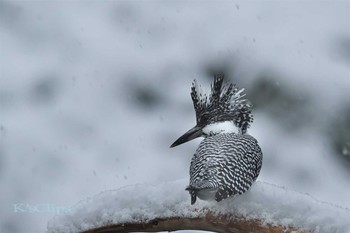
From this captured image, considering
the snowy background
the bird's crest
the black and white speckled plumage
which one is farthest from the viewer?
the snowy background

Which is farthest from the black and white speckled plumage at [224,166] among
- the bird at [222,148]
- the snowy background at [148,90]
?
the snowy background at [148,90]

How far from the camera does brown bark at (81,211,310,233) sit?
5.42 feet

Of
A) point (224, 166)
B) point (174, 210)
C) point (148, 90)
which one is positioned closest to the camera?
point (174, 210)

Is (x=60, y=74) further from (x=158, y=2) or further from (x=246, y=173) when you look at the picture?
(x=246, y=173)

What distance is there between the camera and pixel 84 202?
1.70 meters

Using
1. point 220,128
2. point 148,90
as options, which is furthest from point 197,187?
point 148,90

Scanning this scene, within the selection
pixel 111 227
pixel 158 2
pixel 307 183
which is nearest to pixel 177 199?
pixel 111 227

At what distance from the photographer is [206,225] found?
68.6 inches

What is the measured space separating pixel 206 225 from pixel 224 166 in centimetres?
35

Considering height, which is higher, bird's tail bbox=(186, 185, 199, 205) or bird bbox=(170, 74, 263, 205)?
bird bbox=(170, 74, 263, 205)

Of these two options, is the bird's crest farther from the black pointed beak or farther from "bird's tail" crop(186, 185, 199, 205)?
"bird's tail" crop(186, 185, 199, 205)

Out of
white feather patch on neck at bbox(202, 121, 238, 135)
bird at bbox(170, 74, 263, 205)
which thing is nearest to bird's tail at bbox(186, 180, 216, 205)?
bird at bbox(170, 74, 263, 205)

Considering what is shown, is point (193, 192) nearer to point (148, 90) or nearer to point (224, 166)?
point (224, 166)

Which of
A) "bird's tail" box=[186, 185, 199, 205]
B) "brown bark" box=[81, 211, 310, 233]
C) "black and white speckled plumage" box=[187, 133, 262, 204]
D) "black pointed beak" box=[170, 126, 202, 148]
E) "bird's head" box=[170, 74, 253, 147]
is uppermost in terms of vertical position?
"bird's head" box=[170, 74, 253, 147]
